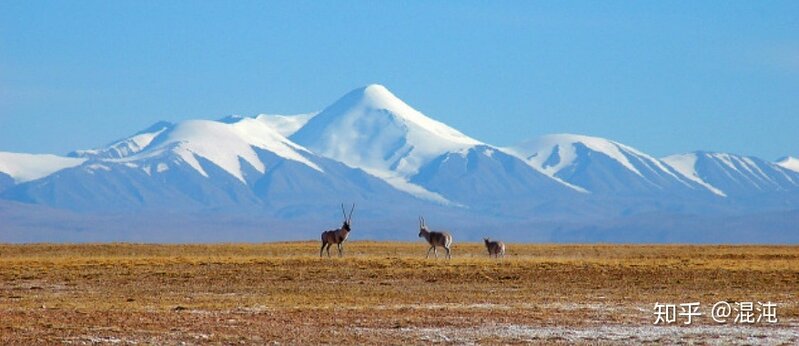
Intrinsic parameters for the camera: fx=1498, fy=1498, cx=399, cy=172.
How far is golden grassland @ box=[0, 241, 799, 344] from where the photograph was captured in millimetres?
26656

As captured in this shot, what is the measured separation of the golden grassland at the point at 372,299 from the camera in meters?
26.7

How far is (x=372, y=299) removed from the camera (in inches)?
1373

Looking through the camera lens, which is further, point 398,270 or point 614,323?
point 398,270

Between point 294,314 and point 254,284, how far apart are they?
405 inches

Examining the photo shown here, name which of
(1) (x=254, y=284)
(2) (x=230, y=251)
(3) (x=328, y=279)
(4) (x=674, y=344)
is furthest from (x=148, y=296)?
(2) (x=230, y=251)

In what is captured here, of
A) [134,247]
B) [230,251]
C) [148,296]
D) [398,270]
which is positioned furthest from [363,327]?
[134,247]

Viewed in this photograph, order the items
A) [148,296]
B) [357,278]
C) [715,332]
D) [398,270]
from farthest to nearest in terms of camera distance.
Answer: [398,270] < [357,278] < [148,296] < [715,332]

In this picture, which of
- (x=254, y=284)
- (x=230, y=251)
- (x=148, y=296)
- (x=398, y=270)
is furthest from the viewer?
(x=230, y=251)

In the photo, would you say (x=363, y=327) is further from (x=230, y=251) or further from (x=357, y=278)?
(x=230, y=251)

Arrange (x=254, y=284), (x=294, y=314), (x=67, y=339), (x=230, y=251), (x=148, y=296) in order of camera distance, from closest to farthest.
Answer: (x=67, y=339) → (x=294, y=314) → (x=148, y=296) → (x=254, y=284) → (x=230, y=251)

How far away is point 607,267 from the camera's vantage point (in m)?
47.2

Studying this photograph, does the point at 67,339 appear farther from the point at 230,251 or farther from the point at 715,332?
the point at 230,251

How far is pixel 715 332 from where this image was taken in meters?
27.3

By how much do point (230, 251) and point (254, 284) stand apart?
27.9 metres
